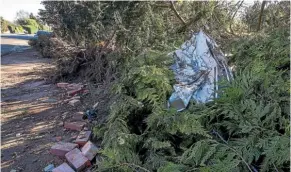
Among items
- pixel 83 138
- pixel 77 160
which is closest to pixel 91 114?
pixel 83 138

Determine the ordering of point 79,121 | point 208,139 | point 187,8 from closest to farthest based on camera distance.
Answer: point 208,139
point 79,121
point 187,8

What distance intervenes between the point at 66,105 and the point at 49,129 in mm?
866

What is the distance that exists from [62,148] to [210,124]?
1.59 metres

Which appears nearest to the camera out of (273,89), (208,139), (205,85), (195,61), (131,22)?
(208,139)

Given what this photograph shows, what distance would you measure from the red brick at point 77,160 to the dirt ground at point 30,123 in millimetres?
169

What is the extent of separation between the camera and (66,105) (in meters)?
4.22

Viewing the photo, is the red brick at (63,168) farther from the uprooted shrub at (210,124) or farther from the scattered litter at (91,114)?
the scattered litter at (91,114)

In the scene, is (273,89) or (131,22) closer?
(273,89)

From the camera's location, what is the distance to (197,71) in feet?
8.27

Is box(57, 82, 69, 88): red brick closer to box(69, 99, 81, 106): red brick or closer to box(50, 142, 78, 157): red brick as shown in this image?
box(69, 99, 81, 106): red brick

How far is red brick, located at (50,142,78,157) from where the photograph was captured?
8.77 feet

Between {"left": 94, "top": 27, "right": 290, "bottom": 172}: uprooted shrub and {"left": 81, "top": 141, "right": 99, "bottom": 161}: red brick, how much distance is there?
0.17 m

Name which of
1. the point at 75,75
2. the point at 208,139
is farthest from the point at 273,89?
the point at 75,75

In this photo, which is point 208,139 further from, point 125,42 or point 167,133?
point 125,42
